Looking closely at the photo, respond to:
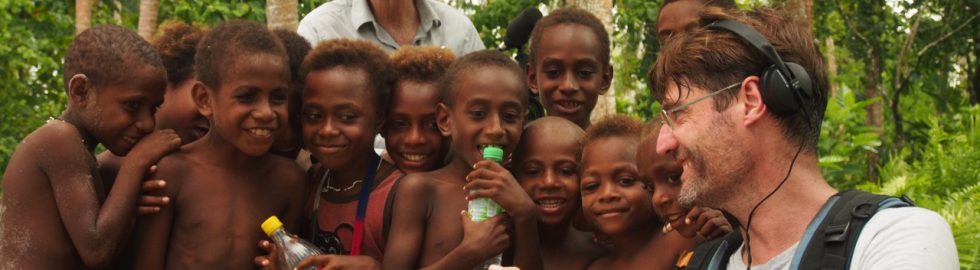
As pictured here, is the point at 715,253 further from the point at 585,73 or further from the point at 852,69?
the point at 852,69

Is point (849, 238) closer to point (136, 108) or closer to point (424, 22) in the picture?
point (136, 108)

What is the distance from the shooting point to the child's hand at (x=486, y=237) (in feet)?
14.3

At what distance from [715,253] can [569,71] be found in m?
1.94

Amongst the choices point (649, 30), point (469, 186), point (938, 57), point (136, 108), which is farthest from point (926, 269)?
point (938, 57)

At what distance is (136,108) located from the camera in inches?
178

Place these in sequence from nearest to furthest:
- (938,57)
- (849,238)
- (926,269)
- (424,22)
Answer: (926,269)
(849,238)
(424,22)
(938,57)

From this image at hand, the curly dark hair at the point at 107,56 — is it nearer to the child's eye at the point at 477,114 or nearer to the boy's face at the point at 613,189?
the child's eye at the point at 477,114

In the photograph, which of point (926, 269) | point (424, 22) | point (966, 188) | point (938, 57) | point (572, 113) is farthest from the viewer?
point (938, 57)

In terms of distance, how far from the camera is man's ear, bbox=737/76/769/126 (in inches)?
135

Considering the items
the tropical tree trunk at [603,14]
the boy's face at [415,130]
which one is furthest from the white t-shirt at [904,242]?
the tropical tree trunk at [603,14]

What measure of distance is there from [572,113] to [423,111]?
87 centimetres

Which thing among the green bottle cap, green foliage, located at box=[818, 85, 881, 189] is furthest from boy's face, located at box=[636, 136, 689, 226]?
green foliage, located at box=[818, 85, 881, 189]

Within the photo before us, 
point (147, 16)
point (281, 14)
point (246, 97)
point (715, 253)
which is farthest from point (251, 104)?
point (147, 16)

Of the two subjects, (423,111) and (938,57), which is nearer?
(423,111)
